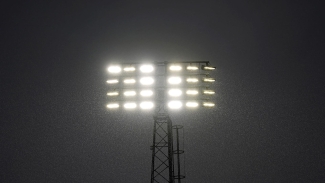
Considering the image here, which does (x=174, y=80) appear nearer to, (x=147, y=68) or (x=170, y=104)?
(x=170, y=104)

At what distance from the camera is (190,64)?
10195 mm

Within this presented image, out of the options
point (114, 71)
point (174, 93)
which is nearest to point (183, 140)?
point (174, 93)

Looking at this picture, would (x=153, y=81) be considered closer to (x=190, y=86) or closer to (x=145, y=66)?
(x=145, y=66)

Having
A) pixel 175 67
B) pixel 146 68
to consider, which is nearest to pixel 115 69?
pixel 146 68

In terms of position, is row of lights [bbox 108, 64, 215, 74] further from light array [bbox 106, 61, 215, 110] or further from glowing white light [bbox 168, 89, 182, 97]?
glowing white light [bbox 168, 89, 182, 97]

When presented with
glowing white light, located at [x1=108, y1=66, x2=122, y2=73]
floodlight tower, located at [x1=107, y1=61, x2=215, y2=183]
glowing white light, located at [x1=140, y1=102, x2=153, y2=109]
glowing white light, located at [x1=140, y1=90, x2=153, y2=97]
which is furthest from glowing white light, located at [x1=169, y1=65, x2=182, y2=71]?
glowing white light, located at [x1=108, y1=66, x2=122, y2=73]

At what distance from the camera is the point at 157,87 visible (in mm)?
10289

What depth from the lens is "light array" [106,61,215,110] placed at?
10.1 meters

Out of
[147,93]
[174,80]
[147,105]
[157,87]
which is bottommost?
[147,105]

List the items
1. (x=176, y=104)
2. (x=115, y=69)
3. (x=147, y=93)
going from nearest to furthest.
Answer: (x=176, y=104)
(x=147, y=93)
(x=115, y=69)

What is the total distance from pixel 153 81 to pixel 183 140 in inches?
151

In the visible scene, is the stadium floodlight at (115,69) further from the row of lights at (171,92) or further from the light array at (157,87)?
the row of lights at (171,92)

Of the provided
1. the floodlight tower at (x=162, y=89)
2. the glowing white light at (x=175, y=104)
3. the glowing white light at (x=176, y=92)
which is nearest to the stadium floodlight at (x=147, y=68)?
the floodlight tower at (x=162, y=89)

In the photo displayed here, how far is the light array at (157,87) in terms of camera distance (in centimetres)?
1009
